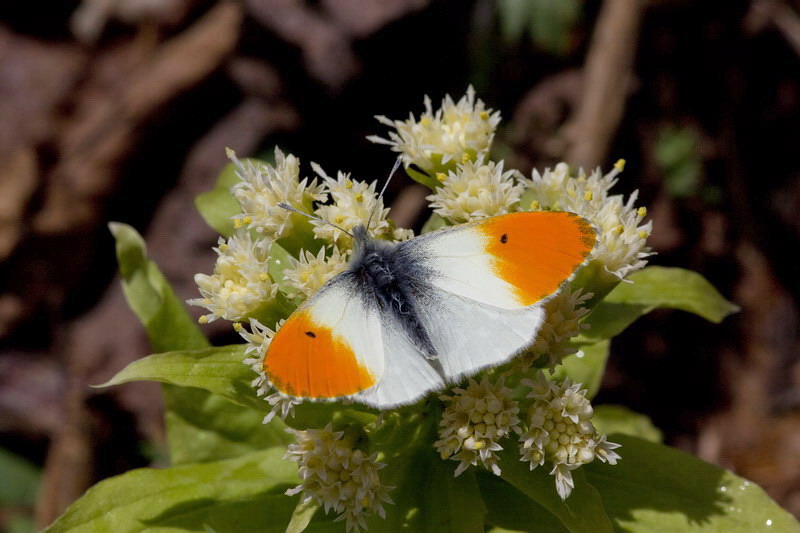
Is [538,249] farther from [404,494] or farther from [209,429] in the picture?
[209,429]

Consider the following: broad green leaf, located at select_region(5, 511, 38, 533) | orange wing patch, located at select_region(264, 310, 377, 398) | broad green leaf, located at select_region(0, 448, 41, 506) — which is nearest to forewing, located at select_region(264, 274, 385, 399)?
orange wing patch, located at select_region(264, 310, 377, 398)

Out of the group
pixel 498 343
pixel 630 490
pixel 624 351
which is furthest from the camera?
pixel 624 351

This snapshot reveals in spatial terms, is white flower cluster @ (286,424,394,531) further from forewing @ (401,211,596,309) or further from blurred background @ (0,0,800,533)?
blurred background @ (0,0,800,533)

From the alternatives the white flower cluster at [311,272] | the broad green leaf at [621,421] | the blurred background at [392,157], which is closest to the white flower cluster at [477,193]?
the white flower cluster at [311,272]

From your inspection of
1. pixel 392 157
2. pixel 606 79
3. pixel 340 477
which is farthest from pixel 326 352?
pixel 606 79

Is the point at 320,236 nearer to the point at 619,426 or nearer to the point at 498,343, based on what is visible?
the point at 498,343

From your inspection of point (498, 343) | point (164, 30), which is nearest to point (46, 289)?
point (164, 30)
